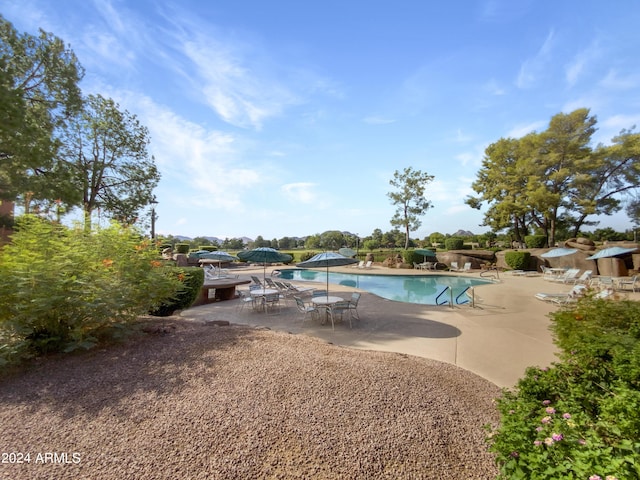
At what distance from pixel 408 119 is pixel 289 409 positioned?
1047 cm

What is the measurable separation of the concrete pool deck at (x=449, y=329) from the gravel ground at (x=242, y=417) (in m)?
0.99

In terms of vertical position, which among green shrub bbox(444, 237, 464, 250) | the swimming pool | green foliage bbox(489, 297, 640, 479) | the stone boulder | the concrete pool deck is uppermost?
green shrub bbox(444, 237, 464, 250)

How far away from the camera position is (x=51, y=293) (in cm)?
355

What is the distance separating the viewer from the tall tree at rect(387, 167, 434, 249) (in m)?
28.8

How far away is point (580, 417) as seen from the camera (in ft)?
6.05

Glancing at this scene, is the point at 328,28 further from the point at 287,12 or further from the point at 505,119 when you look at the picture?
the point at 505,119

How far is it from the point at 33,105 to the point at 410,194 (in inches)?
1077

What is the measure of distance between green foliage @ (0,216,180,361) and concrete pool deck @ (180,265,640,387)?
2.24 meters

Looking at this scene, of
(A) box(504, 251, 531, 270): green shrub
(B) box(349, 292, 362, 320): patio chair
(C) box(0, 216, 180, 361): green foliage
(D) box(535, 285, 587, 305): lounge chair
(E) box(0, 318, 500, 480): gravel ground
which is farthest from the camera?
(A) box(504, 251, 531, 270): green shrub

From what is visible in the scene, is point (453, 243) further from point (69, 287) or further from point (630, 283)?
point (69, 287)

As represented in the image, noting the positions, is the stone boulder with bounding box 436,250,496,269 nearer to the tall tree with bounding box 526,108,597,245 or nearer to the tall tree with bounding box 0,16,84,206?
the tall tree with bounding box 526,108,597,245

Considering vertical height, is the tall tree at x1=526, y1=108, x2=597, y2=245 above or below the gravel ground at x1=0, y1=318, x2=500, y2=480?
above

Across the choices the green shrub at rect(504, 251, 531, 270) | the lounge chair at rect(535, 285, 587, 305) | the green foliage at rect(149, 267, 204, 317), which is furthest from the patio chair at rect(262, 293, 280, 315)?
the green shrub at rect(504, 251, 531, 270)

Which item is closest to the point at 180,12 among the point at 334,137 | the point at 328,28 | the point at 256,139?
the point at 328,28
